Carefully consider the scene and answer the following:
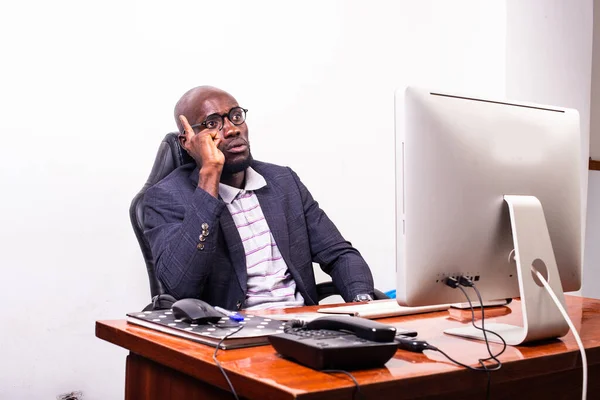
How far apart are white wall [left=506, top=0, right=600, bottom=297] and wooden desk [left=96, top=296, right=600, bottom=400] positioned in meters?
1.75

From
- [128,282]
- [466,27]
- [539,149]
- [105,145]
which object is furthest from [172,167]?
[466,27]

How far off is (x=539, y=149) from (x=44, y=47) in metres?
1.85

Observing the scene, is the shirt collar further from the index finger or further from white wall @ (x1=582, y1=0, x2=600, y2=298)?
white wall @ (x1=582, y1=0, x2=600, y2=298)

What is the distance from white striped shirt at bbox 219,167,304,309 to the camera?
206cm

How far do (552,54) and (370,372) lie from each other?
8.27ft

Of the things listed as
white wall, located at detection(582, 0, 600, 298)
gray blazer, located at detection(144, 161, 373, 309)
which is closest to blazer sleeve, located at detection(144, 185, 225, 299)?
gray blazer, located at detection(144, 161, 373, 309)

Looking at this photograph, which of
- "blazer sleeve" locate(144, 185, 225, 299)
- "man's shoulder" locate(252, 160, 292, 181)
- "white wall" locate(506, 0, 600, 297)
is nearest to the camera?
"blazer sleeve" locate(144, 185, 225, 299)

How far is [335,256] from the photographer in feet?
7.54

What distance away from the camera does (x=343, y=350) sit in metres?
0.94

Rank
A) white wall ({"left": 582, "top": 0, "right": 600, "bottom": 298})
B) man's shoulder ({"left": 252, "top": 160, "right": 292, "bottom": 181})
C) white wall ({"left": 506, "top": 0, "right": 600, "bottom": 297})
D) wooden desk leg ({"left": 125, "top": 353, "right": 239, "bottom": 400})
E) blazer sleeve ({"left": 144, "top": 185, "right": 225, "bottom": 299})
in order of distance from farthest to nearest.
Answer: white wall ({"left": 582, "top": 0, "right": 600, "bottom": 298})
white wall ({"left": 506, "top": 0, "right": 600, "bottom": 297})
man's shoulder ({"left": 252, "top": 160, "right": 292, "bottom": 181})
blazer sleeve ({"left": 144, "top": 185, "right": 225, "bottom": 299})
wooden desk leg ({"left": 125, "top": 353, "right": 239, "bottom": 400})

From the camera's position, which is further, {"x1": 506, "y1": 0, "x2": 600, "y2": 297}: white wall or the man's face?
{"x1": 506, "y1": 0, "x2": 600, "y2": 297}: white wall

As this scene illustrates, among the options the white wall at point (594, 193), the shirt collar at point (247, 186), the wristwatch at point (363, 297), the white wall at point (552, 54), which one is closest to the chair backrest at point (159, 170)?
the shirt collar at point (247, 186)

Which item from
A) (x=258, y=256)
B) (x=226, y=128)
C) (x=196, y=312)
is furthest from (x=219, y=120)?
(x=196, y=312)

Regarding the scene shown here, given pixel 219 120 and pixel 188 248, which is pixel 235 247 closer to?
pixel 188 248
